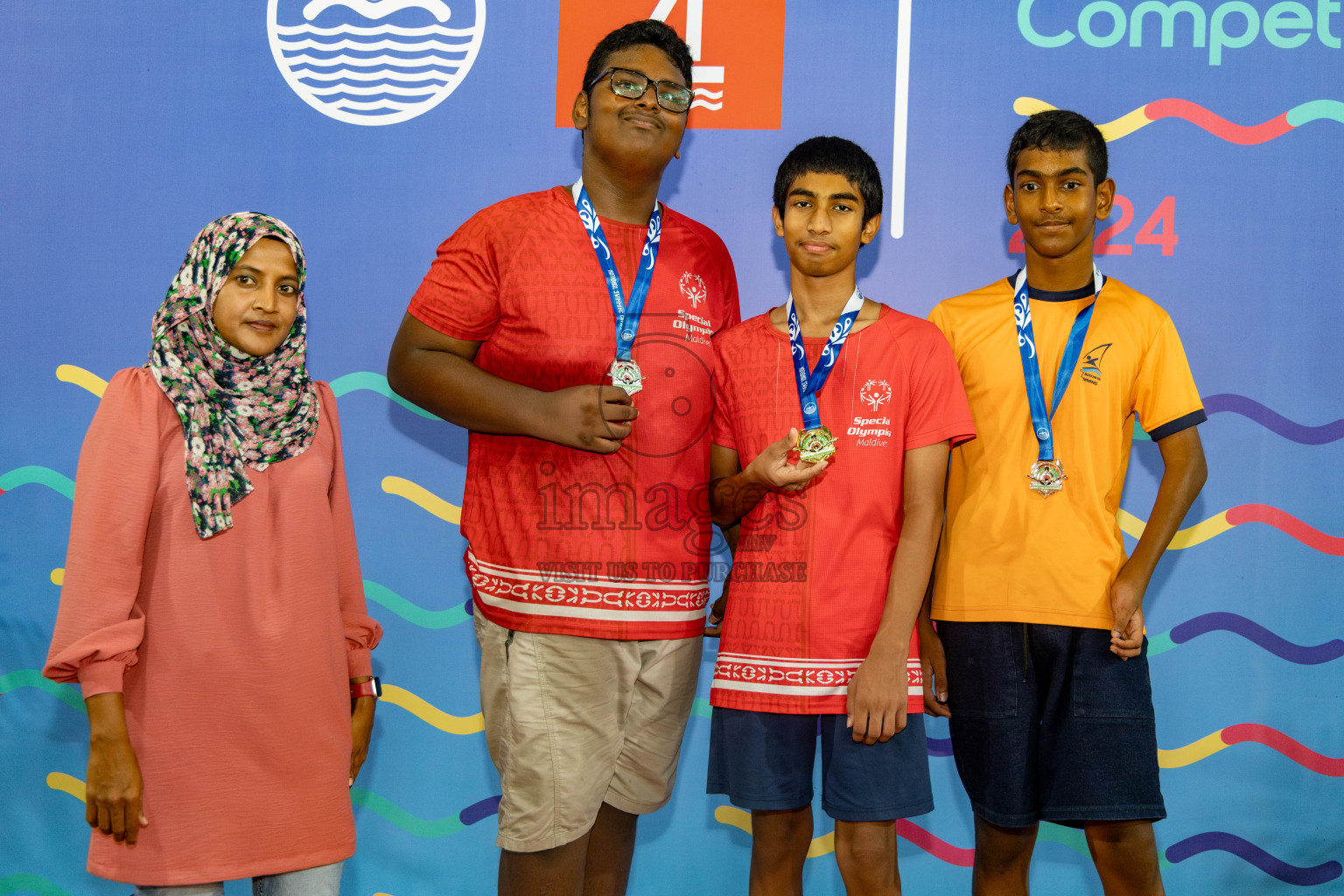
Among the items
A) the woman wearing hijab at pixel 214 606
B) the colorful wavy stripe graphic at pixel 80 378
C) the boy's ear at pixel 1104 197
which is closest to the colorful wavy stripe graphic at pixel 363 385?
the colorful wavy stripe graphic at pixel 80 378

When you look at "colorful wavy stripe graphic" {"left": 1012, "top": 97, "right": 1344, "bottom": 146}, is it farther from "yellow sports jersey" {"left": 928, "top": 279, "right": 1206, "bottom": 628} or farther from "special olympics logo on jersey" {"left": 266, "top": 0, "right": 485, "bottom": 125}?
"special olympics logo on jersey" {"left": 266, "top": 0, "right": 485, "bottom": 125}

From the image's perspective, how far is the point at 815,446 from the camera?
6.37ft

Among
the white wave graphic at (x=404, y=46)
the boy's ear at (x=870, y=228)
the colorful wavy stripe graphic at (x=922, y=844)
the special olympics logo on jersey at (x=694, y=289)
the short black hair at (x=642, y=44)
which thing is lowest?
the colorful wavy stripe graphic at (x=922, y=844)

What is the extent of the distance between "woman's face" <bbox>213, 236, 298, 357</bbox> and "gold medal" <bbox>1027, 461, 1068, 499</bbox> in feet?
5.32

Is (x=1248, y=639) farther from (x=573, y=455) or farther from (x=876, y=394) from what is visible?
(x=573, y=455)

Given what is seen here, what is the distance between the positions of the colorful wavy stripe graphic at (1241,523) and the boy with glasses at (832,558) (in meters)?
1.23

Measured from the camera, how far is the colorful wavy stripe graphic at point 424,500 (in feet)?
10.4

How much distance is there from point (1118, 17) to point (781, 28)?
1036mm

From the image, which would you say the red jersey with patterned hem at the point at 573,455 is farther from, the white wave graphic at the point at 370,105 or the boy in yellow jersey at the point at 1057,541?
the white wave graphic at the point at 370,105

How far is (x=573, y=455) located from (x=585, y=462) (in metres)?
0.03

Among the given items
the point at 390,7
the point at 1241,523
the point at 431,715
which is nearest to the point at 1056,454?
the point at 1241,523

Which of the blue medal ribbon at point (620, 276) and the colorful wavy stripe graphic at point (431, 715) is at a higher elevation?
the blue medal ribbon at point (620, 276)

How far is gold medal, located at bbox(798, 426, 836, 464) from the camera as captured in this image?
1.94 m

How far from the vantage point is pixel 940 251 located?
3074 millimetres
